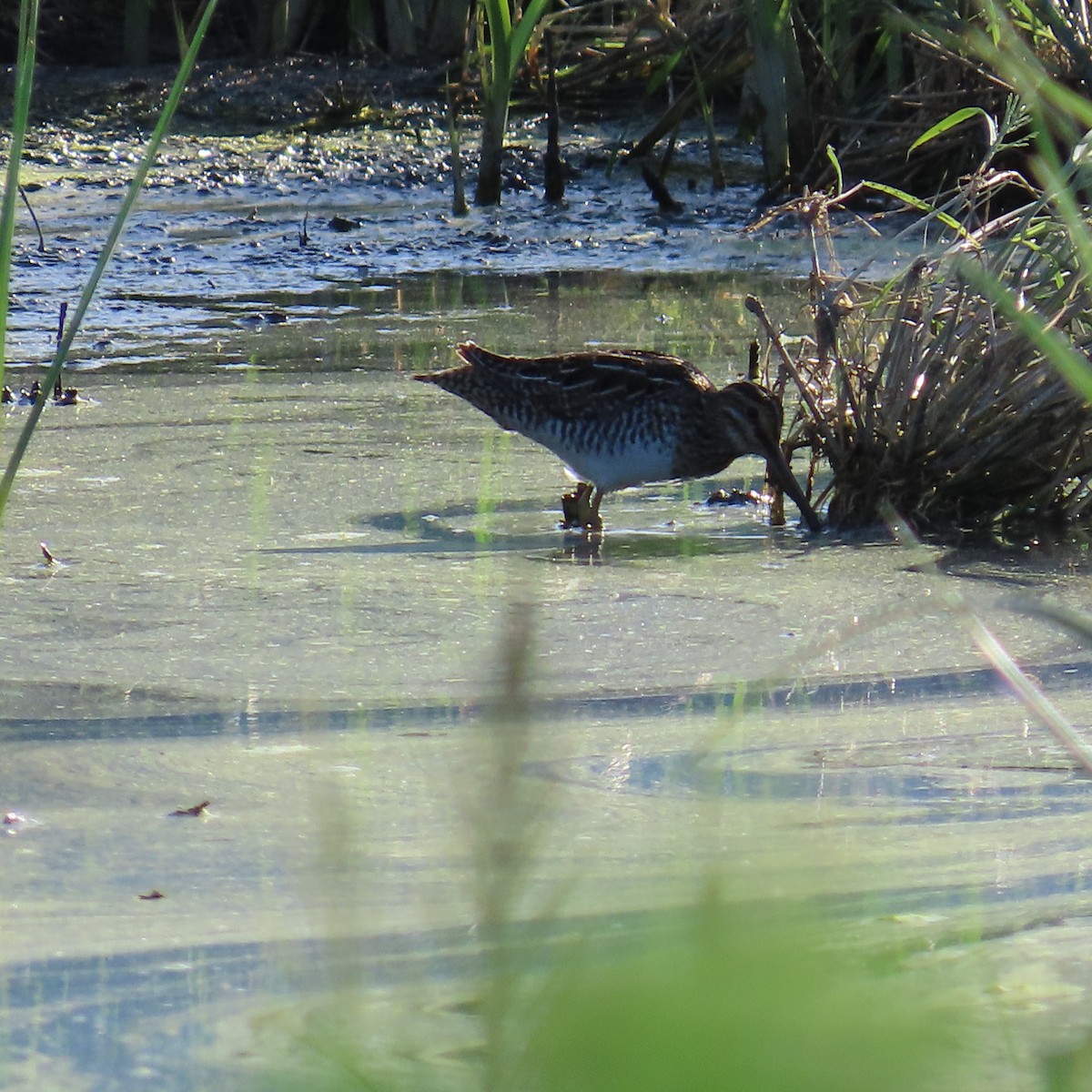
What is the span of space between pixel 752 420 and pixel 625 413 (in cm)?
32

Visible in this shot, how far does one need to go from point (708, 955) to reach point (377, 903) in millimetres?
1274

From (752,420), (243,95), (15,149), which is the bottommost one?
(243,95)

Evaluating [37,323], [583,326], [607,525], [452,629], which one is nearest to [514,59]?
[583,326]

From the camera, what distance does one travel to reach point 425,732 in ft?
8.61

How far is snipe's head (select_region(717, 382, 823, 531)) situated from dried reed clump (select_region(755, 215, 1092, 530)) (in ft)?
1.23

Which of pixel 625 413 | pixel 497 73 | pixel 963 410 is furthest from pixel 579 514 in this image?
pixel 497 73

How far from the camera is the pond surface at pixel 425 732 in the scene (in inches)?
62.2

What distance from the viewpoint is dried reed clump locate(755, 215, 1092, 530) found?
395cm

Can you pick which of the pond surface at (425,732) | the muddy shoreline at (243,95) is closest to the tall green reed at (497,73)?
the muddy shoreline at (243,95)

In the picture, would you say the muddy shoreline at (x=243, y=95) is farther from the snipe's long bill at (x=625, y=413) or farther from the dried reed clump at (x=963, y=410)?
the dried reed clump at (x=963, y=410)

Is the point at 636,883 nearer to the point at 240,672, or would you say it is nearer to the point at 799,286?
the point at 240,672

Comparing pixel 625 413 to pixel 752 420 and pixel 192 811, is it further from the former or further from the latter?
pixel 192 811

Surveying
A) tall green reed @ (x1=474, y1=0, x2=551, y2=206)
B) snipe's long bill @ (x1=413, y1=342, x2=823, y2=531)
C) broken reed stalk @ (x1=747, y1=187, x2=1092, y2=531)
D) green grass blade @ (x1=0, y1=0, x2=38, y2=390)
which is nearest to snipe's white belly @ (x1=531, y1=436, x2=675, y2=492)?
snipe's long bill @ (x1=413, y1=342, x2=823, y2=531)

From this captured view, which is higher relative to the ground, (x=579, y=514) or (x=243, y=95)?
(x=579, y=514)
